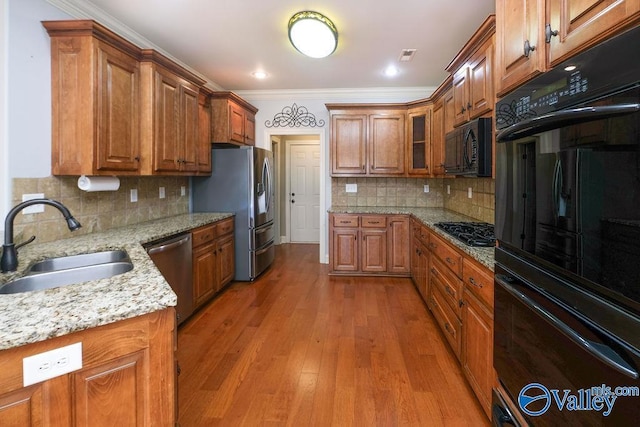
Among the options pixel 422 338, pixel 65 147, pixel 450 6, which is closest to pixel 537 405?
pixel 422 338

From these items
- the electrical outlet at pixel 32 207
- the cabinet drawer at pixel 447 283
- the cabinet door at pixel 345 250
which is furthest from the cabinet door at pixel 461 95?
the electrical outlet at pixel 32 207

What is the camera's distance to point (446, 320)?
241cm

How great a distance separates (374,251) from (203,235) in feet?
7.11

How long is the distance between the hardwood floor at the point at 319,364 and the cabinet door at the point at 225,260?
208 millimetres

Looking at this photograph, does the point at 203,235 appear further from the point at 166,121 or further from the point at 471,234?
the point at 471,234

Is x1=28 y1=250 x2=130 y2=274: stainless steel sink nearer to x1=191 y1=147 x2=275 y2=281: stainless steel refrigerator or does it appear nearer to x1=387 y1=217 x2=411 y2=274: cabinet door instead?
x1=191 y1=147 x2=275 y2=281: stainless steel refrigerator

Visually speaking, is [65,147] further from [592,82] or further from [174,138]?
[592,82]

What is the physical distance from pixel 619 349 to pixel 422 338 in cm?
197

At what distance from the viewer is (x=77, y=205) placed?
2.37 metres

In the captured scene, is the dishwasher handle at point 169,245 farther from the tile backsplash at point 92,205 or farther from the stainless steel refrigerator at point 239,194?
the stainless steel refrigerator at point 239,194

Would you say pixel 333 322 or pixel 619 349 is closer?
pixel 619 349

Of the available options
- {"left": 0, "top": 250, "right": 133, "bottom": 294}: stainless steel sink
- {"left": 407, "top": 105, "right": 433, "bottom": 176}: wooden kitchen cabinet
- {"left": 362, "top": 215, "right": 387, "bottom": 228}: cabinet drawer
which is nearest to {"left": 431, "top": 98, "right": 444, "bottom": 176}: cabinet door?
{"left": 407, "top": 105, "right": 433, "bottom": 176}: wooden kitchen cabinet

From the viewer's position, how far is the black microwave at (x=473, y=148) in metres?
2.24

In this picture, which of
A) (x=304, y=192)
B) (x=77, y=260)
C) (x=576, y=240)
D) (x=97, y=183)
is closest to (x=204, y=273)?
(x=97, y=183)
